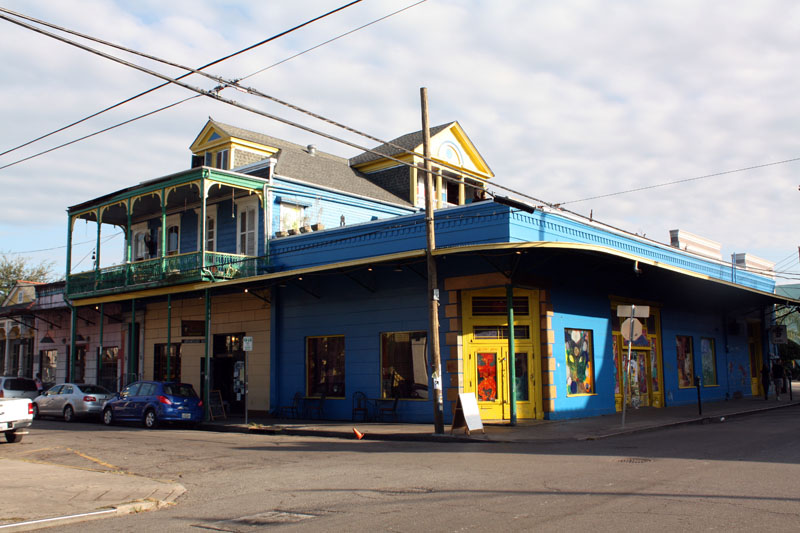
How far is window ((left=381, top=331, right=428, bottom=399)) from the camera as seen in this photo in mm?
20500

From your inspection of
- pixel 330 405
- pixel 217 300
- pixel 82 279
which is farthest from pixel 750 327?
pixel 82 279

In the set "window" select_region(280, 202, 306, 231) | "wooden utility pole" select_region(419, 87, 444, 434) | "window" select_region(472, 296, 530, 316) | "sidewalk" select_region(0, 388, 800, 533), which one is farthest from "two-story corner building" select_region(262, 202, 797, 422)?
"window" select_region(280, 202, 306, 231)

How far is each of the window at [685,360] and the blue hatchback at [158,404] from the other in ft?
56.9

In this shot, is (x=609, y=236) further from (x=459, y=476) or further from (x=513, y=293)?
(x=459, y=476)

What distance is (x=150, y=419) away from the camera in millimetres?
21969

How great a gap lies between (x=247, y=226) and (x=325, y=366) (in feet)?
21.9

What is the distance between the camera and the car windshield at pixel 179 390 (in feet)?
72.4

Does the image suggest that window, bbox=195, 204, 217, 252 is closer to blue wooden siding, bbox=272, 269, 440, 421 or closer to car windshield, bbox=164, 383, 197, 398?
blue wooden siding, bbox=272, 269, 440, 421

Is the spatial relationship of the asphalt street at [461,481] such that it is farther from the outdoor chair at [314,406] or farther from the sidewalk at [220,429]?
the outdoor chair at [314,406]

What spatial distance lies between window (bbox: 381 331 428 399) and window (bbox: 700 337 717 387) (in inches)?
542

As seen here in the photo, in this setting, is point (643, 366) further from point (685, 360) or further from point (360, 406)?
point (360, 406)

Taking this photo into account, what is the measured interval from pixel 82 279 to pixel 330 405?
1381 cm

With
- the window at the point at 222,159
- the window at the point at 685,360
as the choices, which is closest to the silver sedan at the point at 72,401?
the window at the point at 222,159

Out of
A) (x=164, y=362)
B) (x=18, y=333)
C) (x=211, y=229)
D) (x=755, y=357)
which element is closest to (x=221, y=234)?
(x=211, y=229)
